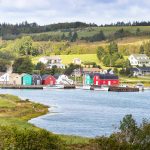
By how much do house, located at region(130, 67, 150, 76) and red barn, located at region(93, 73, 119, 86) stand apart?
1235 cm

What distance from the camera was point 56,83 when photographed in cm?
13112

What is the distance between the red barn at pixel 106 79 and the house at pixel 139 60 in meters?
31.8

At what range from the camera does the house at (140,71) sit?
470 feet

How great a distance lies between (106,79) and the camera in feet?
429

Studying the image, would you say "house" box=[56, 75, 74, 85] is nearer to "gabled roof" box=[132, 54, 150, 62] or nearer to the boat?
the boat

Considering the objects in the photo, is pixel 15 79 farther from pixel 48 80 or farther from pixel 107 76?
pixel 107 76

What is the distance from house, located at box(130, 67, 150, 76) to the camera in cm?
14312

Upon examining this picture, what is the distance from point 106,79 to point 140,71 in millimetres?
18173

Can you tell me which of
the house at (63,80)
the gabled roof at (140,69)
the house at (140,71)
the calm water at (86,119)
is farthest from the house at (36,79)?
the calm water at (86,119)

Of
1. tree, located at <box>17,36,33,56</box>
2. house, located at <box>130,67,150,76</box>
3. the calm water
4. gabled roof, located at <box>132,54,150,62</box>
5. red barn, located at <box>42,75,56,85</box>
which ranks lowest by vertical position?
the calm water

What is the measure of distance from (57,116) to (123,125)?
30.4 m

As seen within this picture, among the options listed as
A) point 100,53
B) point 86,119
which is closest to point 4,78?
point 100,53

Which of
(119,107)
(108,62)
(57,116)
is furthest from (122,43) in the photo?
(57,116)

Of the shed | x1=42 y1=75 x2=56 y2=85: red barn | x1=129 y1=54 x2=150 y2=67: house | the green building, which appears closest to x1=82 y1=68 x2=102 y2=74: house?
the shed
